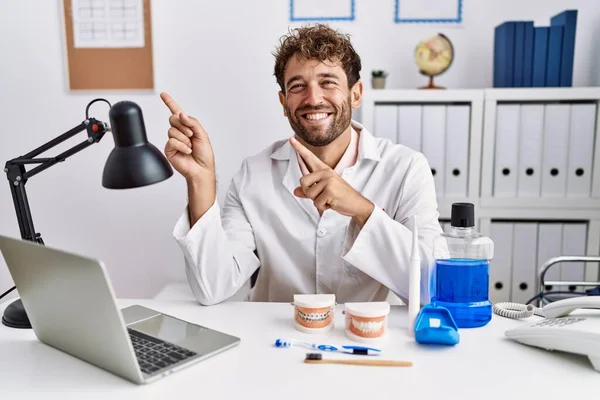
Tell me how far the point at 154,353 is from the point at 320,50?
3.12ft

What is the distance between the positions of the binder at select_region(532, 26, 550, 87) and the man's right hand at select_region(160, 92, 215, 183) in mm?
1291

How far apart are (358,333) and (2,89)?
205 cm

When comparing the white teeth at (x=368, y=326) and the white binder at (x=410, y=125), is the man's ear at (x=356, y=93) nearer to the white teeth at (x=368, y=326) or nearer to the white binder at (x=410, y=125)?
the white binder at (x=410, y=125)

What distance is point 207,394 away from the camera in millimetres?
783

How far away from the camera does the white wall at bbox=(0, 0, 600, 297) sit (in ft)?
6.99

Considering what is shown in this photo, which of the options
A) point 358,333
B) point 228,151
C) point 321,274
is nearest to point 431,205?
point 321,274

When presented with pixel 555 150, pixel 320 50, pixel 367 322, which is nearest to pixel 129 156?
pixel 367 322

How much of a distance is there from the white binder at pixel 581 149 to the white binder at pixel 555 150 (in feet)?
0.06

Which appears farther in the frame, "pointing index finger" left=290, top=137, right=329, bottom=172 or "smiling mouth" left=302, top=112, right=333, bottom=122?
"smiling mouth" left=302, top=112, right=333, bottom=122

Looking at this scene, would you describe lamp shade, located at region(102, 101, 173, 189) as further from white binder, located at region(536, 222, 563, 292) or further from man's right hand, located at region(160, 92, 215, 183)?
white binder, located at region(536, 222, 563, 292)

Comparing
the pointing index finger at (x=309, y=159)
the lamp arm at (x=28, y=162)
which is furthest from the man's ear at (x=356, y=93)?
the lamp arm at (x=28, y=162)

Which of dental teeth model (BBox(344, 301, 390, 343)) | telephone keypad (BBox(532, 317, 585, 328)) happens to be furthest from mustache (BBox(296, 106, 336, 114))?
telephone keypad (BBox(532, 317, 585, 328))

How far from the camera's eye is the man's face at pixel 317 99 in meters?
1.50

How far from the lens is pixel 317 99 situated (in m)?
1.49
